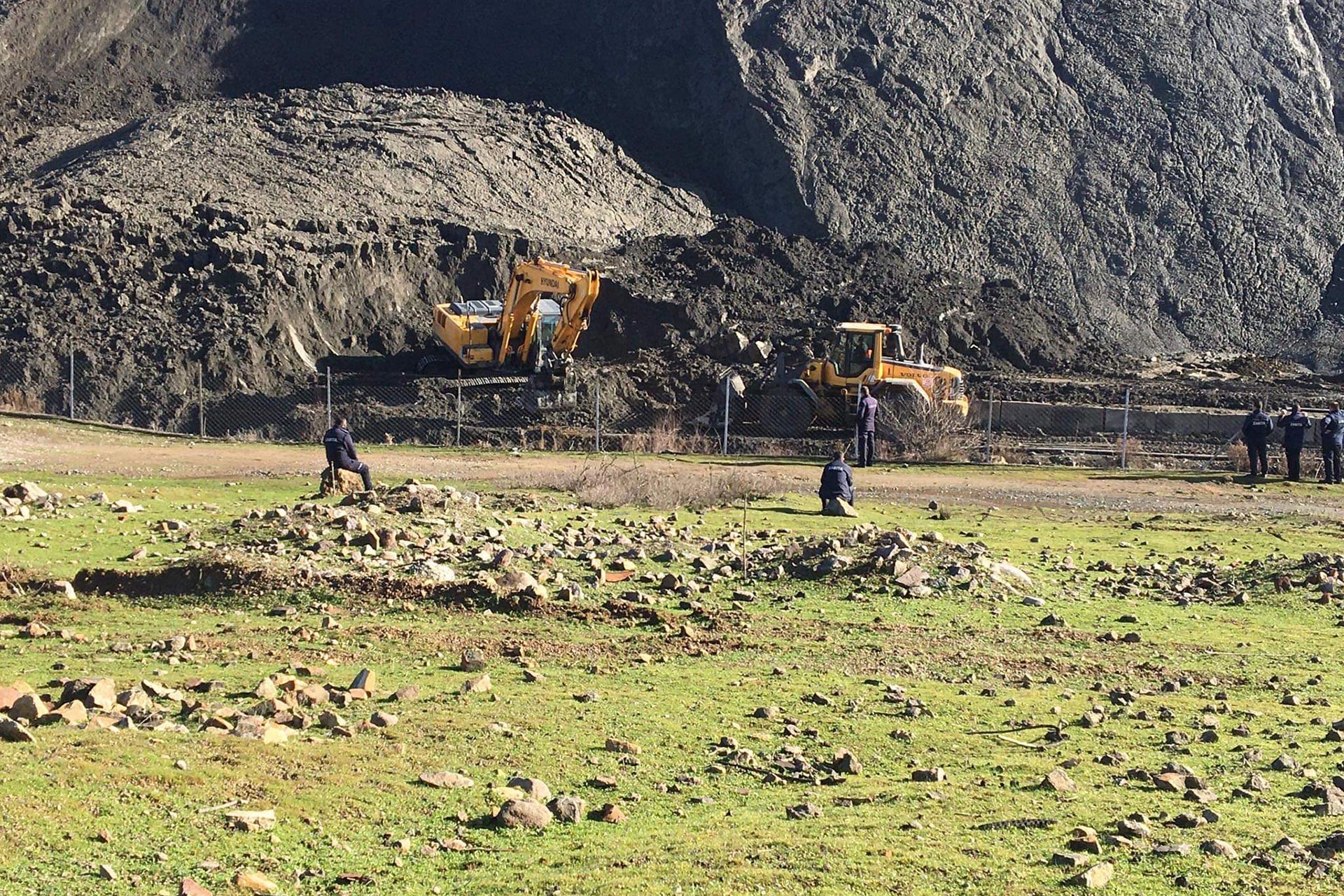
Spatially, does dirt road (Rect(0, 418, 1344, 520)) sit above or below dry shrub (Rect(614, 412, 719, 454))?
below

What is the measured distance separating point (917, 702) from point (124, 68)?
55.4 meters

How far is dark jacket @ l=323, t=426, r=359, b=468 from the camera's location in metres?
19.9

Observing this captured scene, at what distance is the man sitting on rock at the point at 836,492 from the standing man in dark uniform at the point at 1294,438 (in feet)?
38.5

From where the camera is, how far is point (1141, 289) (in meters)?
55.2

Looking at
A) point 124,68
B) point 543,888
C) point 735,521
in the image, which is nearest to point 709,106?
point 124,68

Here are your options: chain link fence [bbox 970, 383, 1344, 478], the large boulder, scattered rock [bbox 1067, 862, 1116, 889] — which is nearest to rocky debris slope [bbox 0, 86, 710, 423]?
chain link fence [bbox 970, 383, 1344, 478]

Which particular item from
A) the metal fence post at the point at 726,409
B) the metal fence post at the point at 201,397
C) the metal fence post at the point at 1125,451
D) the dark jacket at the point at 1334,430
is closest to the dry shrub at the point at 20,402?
the metal fence post at the point at 201,397

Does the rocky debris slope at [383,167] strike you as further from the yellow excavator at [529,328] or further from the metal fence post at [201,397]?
the yellow excavator at [529,328]

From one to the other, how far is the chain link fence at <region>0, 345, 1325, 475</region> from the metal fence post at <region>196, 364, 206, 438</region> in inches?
2.5

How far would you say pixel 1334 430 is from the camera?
28.8m

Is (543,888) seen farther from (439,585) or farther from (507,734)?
(439,585)

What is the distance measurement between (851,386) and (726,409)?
365 centimetres

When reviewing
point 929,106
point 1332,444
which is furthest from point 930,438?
point 929,106

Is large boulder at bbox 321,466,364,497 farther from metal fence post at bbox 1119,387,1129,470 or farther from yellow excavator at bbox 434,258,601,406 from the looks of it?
yellow excavator at bbox 434,258,601,406
